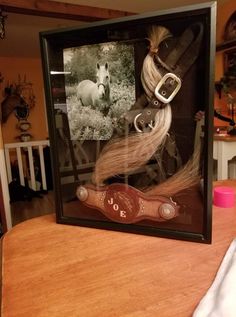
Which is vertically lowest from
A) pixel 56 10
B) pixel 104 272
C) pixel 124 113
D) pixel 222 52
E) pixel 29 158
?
pixel 29 158

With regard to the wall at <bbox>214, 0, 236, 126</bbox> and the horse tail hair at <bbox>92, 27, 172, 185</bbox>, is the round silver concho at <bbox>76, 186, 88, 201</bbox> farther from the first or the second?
the wall at <bbox>214, 0, 236, 126</bbox>

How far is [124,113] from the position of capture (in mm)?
611

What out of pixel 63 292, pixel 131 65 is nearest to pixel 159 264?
pixel 63 292

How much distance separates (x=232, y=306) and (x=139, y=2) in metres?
2.44

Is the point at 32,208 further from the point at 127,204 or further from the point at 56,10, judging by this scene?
the point at 127,204

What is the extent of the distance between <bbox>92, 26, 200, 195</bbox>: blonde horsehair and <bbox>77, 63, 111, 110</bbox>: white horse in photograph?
9 centimetres

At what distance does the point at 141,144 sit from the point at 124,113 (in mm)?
85

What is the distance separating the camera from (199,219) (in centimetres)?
57

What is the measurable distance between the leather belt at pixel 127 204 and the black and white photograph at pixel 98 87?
0.13 metres

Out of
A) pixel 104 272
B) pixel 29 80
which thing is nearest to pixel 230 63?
pixel 104 272

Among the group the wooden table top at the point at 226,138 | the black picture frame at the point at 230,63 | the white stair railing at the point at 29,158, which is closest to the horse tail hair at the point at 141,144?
the wooden table top at the point at 226,138

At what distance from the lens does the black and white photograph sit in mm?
600

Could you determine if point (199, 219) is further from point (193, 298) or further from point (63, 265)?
point (63, 265)

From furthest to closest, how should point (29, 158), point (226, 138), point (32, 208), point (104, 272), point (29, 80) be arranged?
point (29, 80), point (29, 158), point (32, 208), point (226, 138), point (104, 272)
